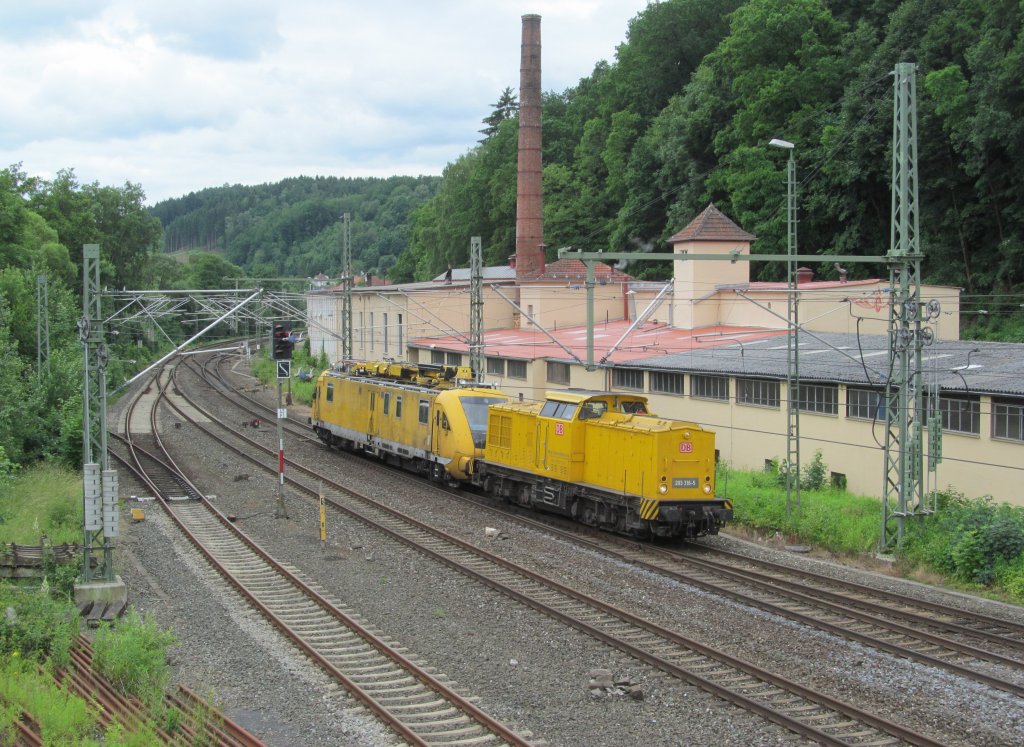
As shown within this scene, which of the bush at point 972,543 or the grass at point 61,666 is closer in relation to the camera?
the grass at point 61,666

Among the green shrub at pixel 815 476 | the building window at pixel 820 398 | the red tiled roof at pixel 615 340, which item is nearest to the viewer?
the green shrub at pixel 815 476

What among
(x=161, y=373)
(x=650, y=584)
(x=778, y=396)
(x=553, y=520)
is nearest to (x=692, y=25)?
(x=161, y=373)

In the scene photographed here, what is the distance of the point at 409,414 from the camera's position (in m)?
29.9

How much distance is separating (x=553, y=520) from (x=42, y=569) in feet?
37.0

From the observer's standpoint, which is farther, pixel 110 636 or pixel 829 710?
pixel 110 636

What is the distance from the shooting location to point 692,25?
71812 millimetres

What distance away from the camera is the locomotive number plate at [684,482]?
20.1m


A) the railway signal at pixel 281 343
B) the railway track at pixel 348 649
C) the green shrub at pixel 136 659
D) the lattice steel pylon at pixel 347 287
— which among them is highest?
the lattice steel pylon at pixel 347 287

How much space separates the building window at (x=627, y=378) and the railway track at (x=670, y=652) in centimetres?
1330

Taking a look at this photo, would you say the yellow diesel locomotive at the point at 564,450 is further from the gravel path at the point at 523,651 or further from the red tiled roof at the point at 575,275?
the red tiled roof at the point at 575,275

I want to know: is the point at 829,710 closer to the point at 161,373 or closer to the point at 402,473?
the point at 402,473

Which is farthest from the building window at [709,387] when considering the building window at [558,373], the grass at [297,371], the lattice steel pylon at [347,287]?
the grass at [297,371]

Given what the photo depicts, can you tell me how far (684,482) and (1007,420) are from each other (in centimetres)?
782

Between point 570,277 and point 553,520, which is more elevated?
point 570,277
